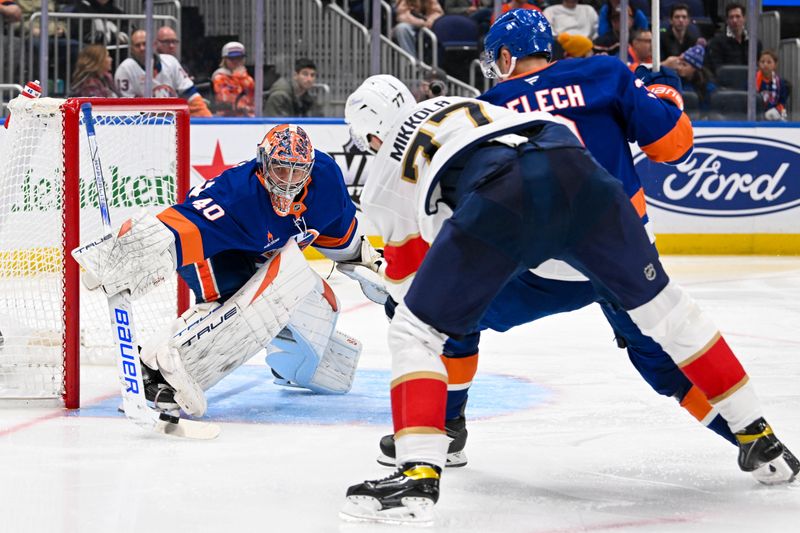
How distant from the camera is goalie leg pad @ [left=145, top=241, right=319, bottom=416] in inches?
143

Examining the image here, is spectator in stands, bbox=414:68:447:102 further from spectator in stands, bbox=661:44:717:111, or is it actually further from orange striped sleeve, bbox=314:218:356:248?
orange striped sleeve, bbox=314:218:356:248

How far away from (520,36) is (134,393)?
1.41 metres

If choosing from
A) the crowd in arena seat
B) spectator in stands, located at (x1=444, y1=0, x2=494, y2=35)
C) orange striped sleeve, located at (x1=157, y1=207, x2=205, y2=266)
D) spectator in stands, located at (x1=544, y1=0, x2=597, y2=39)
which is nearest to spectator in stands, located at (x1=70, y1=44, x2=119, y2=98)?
the crowd in arena seat

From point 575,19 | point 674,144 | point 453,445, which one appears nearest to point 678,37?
point 575,19

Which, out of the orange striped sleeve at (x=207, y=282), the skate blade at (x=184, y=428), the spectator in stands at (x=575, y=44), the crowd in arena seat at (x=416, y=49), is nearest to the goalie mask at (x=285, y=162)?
the orange striped sleeve at (x=207, y=282)

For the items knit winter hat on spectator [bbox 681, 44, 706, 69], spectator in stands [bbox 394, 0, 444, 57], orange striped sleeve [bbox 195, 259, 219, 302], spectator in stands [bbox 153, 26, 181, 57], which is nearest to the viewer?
orange striped sleeve [bbox 195, 259, 219, 302]

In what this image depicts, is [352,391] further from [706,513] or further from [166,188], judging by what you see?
[706,513]

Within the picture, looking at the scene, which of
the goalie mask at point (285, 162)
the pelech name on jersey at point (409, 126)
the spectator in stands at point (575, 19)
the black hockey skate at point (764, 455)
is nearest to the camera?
the pelech name on jersey at point (409, 126)

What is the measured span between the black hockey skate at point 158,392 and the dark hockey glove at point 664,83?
60.6 inches

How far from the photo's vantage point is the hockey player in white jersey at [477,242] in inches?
100

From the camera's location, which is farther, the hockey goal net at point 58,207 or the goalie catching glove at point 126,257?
the hockey goal net at point 58,207

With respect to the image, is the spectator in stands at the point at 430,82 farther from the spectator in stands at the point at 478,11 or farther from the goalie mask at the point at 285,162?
the goalie mask at the point at 285,162

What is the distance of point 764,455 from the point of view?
9.29 feet

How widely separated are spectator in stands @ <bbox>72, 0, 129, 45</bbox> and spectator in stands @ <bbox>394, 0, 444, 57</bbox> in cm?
181
